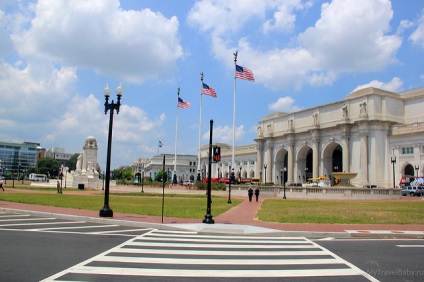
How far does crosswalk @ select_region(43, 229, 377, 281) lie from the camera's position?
8.29m

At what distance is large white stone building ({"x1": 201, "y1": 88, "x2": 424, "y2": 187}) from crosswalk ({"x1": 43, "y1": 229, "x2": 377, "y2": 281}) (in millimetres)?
63257

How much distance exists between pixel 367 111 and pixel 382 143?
806 centimetres

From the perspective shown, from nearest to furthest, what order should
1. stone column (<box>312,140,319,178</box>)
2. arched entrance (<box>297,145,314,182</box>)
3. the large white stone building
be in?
the large white stone building < stone column (<box>312,140,319,178</box>) < arched entrance (<box>297,145,314,182</box>)

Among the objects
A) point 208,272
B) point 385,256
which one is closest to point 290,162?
point 385,256

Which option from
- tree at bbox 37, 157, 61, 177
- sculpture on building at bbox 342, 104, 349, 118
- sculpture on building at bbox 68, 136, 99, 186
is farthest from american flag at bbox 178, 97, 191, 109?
tree at bbox 37, 157, 61, 177

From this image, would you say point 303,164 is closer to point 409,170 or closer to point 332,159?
point 332,159

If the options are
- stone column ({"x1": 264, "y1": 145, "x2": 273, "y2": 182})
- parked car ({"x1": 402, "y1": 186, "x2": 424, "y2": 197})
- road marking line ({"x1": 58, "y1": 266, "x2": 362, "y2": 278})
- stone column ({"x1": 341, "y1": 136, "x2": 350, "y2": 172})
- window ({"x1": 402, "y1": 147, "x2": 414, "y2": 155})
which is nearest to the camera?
road marking line ({"x1": 58, "y1": 266, "x2": 362, "y2": 278})

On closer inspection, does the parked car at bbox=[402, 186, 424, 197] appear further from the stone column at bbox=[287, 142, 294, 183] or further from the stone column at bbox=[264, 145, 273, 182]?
the stone column at bbox=[264, 145, 273, 182]

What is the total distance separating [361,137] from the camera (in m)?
86.8

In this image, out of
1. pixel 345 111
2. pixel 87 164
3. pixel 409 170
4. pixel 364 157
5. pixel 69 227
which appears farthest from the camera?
pixel 345 111

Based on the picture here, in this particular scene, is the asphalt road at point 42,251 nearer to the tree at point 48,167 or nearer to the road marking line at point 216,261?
the road marking line at point 216,261

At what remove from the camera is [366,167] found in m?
84.9

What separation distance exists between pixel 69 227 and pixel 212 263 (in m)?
9.41

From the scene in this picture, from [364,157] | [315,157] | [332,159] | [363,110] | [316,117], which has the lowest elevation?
[364,157]
